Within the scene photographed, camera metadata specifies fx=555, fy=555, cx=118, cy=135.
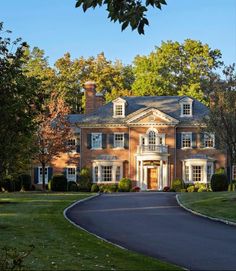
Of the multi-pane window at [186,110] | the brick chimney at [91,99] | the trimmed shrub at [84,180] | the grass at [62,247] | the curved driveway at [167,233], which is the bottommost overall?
the curved driveway at [167,233]

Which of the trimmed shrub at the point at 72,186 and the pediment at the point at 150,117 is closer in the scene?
the trimmed shrub at the point at 72,186

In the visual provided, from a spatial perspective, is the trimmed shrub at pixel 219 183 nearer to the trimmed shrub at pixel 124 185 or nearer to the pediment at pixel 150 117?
the pediment at pixel 150 117

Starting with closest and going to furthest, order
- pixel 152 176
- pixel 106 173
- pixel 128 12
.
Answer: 1. pixel 128 12
2. pixel 152 176
3. pixel 106 173

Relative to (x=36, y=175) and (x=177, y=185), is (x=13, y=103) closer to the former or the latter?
(x=177, y=185)

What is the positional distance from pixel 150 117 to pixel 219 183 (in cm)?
929

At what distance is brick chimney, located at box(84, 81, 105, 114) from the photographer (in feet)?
180

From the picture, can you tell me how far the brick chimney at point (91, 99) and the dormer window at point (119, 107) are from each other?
3.02m

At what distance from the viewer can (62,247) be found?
42.7ft

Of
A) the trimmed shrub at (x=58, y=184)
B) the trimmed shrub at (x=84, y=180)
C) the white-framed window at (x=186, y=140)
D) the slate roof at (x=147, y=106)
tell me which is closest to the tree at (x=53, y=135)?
the trimmed shrub at (x=58, y=184)

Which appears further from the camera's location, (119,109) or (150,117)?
(119,109)

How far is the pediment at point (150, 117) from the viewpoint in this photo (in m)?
50.2

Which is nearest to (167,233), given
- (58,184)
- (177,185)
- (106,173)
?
(177,185)

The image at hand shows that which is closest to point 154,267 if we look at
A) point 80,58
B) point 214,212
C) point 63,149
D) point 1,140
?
point 1,140

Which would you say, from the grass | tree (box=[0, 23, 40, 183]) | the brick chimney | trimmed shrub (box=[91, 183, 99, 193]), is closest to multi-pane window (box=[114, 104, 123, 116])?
the brick chimney
